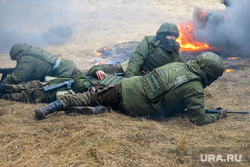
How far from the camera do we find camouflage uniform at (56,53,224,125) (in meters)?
4.04

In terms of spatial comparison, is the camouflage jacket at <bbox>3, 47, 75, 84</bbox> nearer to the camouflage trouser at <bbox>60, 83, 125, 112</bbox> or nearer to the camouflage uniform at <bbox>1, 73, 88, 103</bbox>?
the camouflage uniform at <bbox>1, 73, 88, 103</bbox>

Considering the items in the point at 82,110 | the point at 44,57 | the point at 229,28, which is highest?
the point at 44,57

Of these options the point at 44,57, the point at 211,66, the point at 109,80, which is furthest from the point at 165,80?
the point at 44,57

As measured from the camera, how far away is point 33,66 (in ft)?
19.6

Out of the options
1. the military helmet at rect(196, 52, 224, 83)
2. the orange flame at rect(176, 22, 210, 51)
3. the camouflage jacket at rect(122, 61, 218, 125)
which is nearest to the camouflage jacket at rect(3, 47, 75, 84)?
the camouflage jacket at rect(122, 61, 218, 125)

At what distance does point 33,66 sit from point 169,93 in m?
3.38

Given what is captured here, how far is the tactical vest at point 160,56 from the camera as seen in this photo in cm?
527

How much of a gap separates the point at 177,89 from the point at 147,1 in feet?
55.8

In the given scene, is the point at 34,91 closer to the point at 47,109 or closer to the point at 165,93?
the point at 47,109

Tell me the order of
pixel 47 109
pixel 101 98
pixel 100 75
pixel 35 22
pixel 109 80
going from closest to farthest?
pixel 47 109, pixel 101 98, pixel 109 80, pixel 100 75, pixel 35 22

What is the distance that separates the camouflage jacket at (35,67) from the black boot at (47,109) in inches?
82.3

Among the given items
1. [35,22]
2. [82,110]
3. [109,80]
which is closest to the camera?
[82,110]

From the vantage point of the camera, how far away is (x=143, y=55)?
5.28m

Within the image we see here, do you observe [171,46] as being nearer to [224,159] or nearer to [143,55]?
[143,55]
